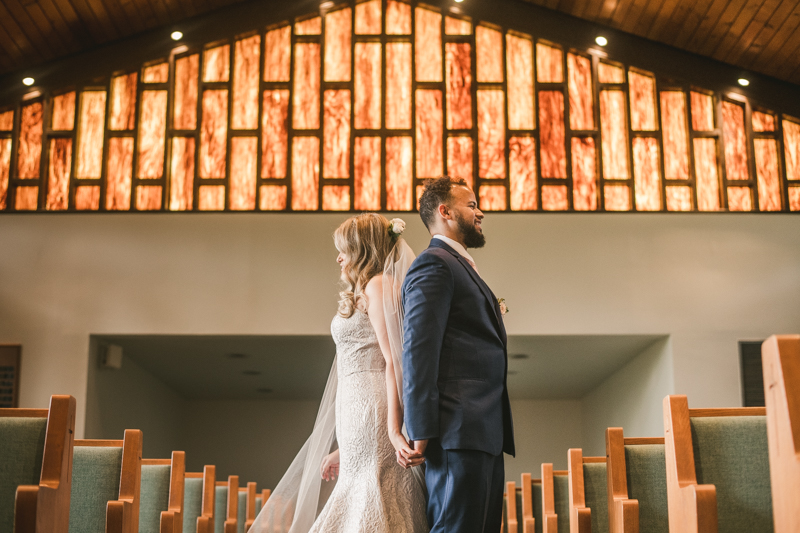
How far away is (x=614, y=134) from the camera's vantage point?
7445mm

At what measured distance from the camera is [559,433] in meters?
10.9

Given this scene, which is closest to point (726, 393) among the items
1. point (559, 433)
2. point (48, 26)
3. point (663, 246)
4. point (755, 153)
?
point (663, 246)

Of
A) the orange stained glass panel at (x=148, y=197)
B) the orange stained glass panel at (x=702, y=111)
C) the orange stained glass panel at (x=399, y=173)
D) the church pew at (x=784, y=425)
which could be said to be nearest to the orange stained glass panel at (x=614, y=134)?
the orange stained glass panel at (x=702, y=111)

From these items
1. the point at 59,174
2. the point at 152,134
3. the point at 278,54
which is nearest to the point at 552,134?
the point at 278,54

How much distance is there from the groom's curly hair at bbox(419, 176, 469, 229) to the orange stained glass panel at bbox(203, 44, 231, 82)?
5472 mm

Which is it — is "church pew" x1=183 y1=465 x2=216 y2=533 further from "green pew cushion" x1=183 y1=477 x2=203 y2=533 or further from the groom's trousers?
the groom's trousers

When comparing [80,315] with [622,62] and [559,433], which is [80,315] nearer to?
[622,62]

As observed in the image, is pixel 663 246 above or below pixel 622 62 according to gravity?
below

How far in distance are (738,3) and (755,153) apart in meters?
1.35

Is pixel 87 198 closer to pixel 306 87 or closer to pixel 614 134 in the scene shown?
pixel 306 87

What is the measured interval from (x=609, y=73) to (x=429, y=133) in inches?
71.4

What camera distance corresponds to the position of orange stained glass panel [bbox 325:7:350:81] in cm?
757

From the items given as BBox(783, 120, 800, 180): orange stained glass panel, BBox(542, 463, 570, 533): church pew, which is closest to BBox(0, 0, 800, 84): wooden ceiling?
BBox(783, 120, 800, 180): orange stained glass panel

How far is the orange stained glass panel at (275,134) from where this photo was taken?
7.30 m
